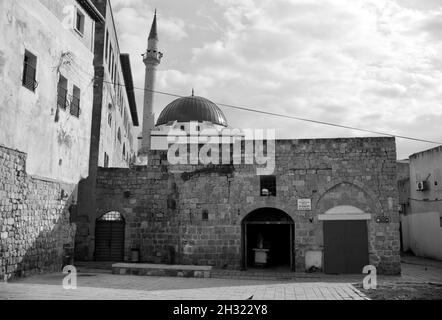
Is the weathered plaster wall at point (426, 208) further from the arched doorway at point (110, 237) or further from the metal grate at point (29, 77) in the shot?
the metal grate at point (29, 77)

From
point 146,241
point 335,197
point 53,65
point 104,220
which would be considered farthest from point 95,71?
point 335,197

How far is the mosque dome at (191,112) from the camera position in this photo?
107 feet

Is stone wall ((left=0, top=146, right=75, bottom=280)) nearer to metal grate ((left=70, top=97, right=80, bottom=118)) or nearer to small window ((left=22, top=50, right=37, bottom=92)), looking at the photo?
small window ((left=22, top=50, right=37, bottom=92))

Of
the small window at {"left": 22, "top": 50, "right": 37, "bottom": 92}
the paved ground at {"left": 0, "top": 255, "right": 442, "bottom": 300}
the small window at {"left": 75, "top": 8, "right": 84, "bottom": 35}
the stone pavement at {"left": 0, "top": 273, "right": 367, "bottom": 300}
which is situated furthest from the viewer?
the small window at {"left": 75, "top": 8, "right": 84, "bottom": 35}

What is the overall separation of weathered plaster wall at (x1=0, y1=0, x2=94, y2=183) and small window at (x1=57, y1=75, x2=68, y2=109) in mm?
228

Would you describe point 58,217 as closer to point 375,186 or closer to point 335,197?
point 335,197

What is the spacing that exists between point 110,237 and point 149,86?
19301 mm

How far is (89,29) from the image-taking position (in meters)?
16.2

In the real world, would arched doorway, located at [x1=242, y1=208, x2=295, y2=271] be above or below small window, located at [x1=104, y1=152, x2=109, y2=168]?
below

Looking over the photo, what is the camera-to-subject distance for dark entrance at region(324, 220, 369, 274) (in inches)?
549

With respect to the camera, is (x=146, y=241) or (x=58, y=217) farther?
(x=146, y=241)

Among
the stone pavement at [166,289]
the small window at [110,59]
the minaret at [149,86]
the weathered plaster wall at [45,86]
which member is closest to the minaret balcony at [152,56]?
the minaret at [149,86]

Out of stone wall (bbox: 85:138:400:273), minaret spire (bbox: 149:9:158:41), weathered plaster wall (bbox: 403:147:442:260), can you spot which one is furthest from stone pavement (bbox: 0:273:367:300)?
minaret spire (bbox: 149:9:158:41)

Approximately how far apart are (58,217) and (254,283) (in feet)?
22.2
